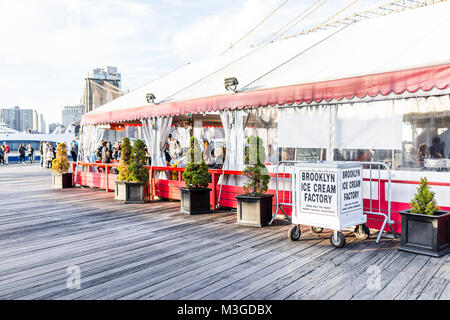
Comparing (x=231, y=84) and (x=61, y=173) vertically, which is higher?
(x=231, y=84)

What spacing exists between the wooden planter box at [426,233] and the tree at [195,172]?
12.6 ft

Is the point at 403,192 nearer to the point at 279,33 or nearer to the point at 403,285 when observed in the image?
the point at 403,285

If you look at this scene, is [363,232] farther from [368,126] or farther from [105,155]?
[105,155]

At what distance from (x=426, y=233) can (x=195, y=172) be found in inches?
166

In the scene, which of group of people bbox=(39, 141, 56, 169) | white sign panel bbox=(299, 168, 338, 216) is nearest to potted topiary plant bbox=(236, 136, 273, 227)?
white sign panel bbox=(299, 168, 338, 216)

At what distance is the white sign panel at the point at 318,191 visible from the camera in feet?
15.9

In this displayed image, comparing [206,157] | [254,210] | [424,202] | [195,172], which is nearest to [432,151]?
[424,202]

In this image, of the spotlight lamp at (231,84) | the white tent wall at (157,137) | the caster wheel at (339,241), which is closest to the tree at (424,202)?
the caster wheel at (339,241)

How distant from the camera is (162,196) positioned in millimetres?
9109

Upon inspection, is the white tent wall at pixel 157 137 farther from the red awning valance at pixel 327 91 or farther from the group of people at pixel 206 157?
the red awning valance at pixel 327 91

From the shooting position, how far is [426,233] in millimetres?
4484

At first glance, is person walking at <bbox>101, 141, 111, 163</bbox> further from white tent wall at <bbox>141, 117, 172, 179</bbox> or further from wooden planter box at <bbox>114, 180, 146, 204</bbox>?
wooden planter box at <bbox>114, 180, 146, 204</bbox>

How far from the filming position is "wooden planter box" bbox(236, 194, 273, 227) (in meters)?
6.07
